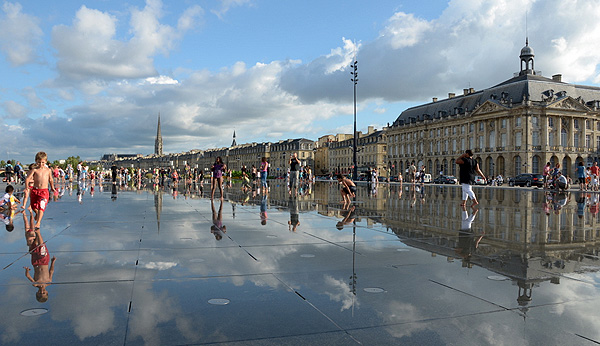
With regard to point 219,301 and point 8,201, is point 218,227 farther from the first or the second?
point 8,201

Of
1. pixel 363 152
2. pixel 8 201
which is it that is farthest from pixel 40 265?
pixel 363 152

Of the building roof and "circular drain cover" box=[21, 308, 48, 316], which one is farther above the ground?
the building roof

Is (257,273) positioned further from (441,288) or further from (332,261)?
(441,288)

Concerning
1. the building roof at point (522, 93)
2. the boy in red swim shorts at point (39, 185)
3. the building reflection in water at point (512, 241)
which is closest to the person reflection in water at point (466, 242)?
the building reflection in water at point (512, 241)

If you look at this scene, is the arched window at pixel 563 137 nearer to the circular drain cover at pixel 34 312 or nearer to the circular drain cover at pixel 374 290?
the circular drain cover at pixel 374 290

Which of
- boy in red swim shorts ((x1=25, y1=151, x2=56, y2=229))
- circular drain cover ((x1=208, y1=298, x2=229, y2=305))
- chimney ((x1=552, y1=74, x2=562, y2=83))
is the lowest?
circular drain cover ((x1=208, y1=298, x2=229, y2=305))

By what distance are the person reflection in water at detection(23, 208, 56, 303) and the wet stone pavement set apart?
0.08 m

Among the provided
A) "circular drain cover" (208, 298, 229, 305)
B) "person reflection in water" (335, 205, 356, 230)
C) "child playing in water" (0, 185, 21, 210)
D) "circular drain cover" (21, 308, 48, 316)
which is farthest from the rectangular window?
"circular drain cover" (21, 308, 48, 316)

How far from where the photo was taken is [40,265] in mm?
4871

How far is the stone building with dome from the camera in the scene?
7281cm

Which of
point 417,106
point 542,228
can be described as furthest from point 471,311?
point 417,106

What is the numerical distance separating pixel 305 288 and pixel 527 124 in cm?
7827

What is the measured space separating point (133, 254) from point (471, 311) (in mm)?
4030

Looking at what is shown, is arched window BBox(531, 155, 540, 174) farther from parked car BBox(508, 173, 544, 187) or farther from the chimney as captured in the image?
parked car BBox(508, 173, 544, 187)
